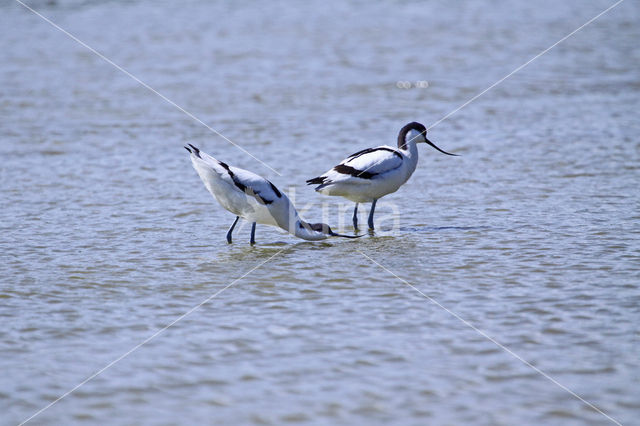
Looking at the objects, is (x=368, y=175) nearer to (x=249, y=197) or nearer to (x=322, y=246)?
(x=322, y=246)

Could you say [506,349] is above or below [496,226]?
below

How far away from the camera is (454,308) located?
5.98 m

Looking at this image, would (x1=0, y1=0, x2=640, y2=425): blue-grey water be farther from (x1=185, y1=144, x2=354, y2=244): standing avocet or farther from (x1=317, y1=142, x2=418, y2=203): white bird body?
(x1=317, y1=142, x2=418, y2=203): white bird body

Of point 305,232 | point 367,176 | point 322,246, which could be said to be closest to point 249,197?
point 305,232

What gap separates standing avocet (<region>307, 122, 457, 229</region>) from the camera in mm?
8570

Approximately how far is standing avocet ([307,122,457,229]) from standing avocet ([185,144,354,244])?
0.69m

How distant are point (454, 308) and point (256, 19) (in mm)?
18184

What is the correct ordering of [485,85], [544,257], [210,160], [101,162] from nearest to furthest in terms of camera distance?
1. [544,257]
2. [210,160]
3. [101,162]
4. [485,85]

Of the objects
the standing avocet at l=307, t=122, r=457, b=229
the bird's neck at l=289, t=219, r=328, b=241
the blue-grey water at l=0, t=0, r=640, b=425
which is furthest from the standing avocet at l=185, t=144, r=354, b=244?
the standing avocet at l=307, t=122, r=457, b=229

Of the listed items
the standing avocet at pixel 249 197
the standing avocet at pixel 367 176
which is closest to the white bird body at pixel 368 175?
the standing avocet at pixel 367 176

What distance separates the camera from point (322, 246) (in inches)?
317

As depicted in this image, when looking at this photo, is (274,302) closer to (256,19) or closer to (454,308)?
(454,308)

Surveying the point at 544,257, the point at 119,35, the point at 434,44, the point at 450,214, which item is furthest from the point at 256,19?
the point at 544,257

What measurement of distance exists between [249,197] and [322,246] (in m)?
0.82
